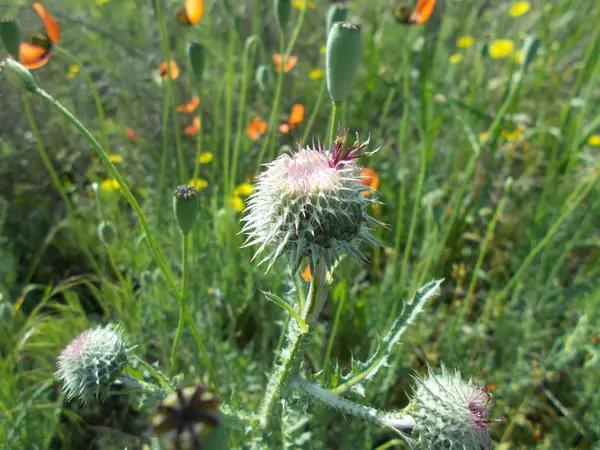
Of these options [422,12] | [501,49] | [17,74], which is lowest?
[17,74]

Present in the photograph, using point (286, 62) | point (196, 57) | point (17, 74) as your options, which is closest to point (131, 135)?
point (286, 62)

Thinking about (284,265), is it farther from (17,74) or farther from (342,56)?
(17,74)

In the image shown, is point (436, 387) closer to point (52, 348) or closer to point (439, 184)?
point (52, 348)

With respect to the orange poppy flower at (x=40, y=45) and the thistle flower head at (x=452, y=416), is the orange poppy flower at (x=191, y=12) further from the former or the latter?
the thistle flower head at (x=452, y=416)

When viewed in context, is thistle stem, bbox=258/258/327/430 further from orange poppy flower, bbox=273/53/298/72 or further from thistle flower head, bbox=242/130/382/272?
orange poppy flower, bbox=273/53/298/72

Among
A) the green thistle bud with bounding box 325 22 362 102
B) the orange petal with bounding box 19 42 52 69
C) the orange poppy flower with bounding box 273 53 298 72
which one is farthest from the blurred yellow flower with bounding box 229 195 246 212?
the green thistle bud with bounding box 325 22 362 102

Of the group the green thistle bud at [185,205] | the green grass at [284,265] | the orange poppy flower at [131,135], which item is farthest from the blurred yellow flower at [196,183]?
the green thistle bud at [185,205]
